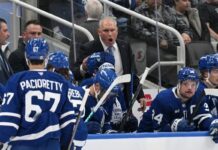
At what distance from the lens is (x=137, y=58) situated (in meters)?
7.55

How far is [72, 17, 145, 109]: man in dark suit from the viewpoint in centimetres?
679

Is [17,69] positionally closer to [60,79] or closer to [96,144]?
[96,144]

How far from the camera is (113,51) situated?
691 centimetres

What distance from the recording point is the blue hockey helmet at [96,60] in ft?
21.3

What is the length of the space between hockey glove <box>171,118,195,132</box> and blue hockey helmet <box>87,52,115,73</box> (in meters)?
0.73

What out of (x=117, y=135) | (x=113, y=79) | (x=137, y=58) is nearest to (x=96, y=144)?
(x=117, y=135)

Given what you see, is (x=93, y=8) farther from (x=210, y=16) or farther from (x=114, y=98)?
(x=210, y=16)

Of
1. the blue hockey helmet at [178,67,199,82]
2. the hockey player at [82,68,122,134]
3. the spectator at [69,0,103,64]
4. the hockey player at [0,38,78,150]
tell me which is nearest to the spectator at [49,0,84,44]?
the spectator at [69,0,103,64]

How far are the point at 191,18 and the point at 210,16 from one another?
1.01ft

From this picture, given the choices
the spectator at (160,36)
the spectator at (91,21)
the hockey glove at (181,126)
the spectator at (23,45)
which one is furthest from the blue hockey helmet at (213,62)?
the spectator at (23,45)

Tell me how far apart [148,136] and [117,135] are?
0.69 ft

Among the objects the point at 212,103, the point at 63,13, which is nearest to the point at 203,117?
the point at 212,103

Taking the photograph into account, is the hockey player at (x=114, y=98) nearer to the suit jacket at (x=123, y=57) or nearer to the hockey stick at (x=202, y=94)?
the suit jacket at (x=123, y=57)

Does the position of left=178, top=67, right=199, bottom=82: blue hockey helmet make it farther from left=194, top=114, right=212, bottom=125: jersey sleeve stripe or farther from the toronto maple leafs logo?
the toronto maple leafs logo
